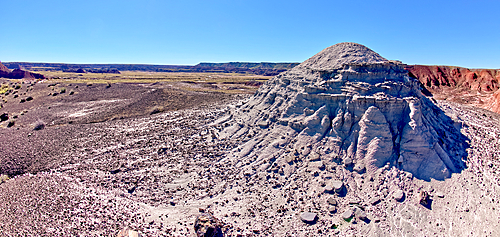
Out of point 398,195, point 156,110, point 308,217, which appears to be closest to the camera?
point 308,217

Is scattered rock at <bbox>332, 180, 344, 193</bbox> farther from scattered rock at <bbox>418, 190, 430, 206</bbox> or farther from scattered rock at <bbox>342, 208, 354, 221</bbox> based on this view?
scattered rock at <bbox>418, 190, 430, 206</bbox>

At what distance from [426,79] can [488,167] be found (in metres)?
84.9

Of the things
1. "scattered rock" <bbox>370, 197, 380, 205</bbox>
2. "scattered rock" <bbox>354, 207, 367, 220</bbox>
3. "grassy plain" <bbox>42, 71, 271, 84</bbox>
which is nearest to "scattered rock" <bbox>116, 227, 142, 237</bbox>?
"scattered rock" <bbox>354, 207, 367, 220</bbox>

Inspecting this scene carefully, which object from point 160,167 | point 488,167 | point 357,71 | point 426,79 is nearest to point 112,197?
point 160,167

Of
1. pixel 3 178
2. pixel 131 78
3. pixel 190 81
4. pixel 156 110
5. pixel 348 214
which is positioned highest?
pixel 131 78

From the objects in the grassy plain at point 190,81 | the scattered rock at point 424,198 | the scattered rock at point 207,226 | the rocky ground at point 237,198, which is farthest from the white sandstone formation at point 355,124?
the grassy plain at point 190,81

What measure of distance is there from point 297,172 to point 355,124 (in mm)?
5399

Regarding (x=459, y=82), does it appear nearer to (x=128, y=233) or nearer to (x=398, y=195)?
(x=398, y=195)

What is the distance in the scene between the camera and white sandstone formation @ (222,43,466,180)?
45.5 feet

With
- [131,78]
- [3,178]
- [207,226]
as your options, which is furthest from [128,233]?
[131,78]

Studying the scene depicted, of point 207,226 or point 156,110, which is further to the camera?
point 156,110

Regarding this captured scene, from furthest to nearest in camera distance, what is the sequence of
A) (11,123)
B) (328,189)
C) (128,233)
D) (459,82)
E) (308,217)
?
(459,82) < (11,123) < (328,189) < (308,217) < (128,233)

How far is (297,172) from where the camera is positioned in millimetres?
14867

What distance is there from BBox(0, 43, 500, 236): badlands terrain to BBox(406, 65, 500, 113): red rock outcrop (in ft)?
156
